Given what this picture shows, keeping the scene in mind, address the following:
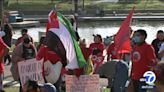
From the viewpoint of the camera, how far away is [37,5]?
58.5 meters

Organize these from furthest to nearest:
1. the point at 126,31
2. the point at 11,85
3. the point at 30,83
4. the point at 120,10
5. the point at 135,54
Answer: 1. the point at 120,10
2. the point at 11,85
3. the point at 126,31
4. the point at 135,54
5. the point at 30,83

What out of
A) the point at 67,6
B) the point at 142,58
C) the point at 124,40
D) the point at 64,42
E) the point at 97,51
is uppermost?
the point at 64,42

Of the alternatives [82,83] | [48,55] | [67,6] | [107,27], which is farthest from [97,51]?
[67,6]

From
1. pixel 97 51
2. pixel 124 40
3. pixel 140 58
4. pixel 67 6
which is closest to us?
pixel 140 58

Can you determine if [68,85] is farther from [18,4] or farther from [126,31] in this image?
[18,4]

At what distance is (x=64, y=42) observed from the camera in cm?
878

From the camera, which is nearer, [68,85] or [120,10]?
[68,85]

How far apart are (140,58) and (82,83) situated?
3.98 ft

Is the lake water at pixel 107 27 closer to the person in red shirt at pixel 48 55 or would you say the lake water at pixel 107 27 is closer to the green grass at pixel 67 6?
the green grass at pixel 67 6

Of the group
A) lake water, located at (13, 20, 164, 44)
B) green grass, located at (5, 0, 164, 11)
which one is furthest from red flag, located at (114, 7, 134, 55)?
green grass, located at (5, 0, 164, 11)

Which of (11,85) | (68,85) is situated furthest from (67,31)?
(11,85)

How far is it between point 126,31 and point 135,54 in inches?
36.3

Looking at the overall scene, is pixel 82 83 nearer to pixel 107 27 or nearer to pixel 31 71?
pixel 31 71

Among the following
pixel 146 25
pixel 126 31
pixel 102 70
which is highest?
pixel 126 31
